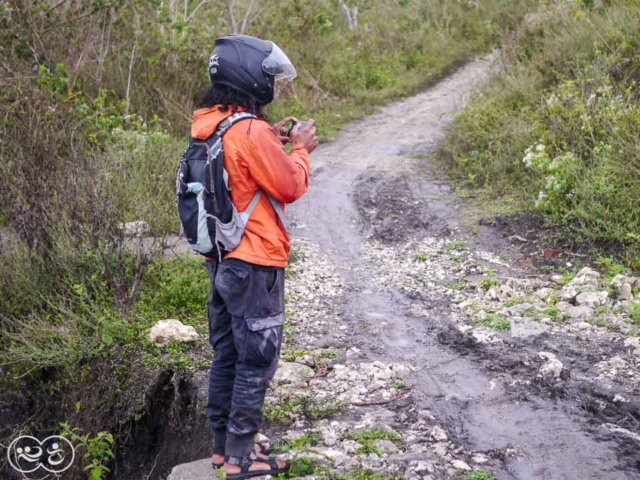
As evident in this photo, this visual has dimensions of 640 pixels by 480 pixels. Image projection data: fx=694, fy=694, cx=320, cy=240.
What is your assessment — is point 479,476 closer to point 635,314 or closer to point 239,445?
point 239,445

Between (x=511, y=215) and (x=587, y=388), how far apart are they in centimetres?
327

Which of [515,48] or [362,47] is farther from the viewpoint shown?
[362,47]

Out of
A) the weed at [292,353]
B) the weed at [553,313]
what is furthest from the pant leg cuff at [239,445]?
the weed at [553,313]

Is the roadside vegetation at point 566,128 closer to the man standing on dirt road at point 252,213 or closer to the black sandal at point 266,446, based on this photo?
the black sandal at point 266,446

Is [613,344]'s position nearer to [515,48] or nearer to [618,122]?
[618,122]

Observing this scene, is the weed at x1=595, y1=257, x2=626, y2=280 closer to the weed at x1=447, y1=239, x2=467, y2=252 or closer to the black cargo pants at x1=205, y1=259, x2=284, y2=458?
the weed at x1=447, y1=239, x2=467, y2=252

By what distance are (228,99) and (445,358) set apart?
8.04 ft

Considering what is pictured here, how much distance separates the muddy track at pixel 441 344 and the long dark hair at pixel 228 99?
2.01 metres

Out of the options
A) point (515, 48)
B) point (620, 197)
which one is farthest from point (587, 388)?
point (515, 48)

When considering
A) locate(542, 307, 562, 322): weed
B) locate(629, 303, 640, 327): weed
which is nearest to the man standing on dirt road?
locate(542, 307, 562, 322): weed

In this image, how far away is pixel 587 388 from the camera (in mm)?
3934

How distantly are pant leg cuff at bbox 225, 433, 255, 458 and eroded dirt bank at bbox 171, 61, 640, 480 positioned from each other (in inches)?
11.6

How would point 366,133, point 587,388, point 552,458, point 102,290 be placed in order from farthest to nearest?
point 366,133
point 102,290
point 587,388
point 552,458

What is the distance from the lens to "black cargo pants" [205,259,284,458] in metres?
3.04
